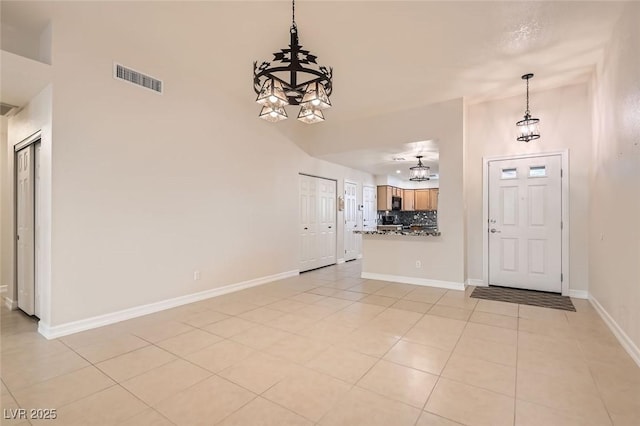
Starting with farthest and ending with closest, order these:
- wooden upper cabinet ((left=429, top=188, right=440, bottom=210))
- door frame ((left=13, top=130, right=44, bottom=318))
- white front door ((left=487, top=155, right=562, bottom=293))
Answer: wooden upper cabinet ((left=429, top=188, right=440, bottom=210)) < white front door ((left=487, top=155, right=562, bottom=293)) < door frame ((left=13, top=130, right=44, bottom=318))

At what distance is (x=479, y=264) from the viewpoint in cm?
526

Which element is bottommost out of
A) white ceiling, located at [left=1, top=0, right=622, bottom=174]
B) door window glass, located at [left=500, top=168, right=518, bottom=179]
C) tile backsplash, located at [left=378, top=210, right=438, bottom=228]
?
tile backsplash, located at [left=378, top=210, right=438, bottom=228]

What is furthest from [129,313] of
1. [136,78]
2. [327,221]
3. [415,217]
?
[415,217]

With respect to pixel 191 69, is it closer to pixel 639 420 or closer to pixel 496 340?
pixel 496 340

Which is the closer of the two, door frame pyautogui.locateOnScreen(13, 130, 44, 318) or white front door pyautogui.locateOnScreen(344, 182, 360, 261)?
door frame pyautogui.locateOnScreen(13, 130, 44, 318)

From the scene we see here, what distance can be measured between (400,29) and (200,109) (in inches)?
114

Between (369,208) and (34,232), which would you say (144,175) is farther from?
(369,208)

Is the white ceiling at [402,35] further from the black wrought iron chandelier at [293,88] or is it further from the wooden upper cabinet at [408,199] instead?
the wooden upper cabinet at [408,199]

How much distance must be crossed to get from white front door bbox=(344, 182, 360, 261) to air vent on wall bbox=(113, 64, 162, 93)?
16.0 ft

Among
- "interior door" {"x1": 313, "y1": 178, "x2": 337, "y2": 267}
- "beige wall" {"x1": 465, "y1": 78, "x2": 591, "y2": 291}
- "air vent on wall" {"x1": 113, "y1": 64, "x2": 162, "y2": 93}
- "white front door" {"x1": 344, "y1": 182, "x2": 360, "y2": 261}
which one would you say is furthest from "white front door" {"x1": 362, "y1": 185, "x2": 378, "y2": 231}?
"air vent on wall" {"x1": 113, "y1": 64, "x2": 162, "y2": 93}

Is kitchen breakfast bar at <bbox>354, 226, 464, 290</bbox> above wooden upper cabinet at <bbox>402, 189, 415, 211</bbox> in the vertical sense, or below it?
below

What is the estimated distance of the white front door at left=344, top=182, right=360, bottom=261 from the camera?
25.9 ft

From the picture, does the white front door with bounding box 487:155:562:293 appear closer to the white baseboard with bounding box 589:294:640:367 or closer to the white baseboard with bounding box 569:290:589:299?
the white baseboard with bounding box 569:290:589:299

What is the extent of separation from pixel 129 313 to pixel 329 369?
2623 mm
